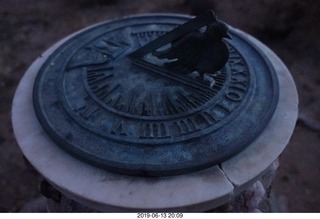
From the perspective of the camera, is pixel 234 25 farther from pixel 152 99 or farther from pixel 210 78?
pixel 152 99

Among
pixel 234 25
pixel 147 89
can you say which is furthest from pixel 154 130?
pixel 234 25

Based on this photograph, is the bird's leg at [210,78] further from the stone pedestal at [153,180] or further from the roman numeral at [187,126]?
the stone pedestal at [153,180]

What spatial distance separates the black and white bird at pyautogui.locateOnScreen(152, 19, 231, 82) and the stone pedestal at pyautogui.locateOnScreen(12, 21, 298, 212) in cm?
65

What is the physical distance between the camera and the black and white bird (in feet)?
8.93

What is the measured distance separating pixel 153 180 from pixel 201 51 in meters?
1.12

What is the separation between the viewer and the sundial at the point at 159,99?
7.93ft

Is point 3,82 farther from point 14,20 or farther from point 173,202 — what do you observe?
point 173,202

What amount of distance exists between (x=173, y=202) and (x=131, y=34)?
1.98 metres

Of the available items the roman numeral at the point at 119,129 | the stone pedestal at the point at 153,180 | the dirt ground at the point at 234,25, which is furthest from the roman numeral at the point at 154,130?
the dirt ground at the point at 234,25

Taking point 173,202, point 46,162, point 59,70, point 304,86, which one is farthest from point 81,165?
point 304,86

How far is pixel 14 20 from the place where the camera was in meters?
6.39

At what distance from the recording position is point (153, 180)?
233 cm

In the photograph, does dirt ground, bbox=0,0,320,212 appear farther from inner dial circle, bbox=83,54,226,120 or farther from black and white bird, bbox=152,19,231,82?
black and white bird, bbox=152,19,231,82

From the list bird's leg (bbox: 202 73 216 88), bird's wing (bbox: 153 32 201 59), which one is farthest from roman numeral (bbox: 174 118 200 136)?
bird's wing (bbox: 153 32 201 59)
